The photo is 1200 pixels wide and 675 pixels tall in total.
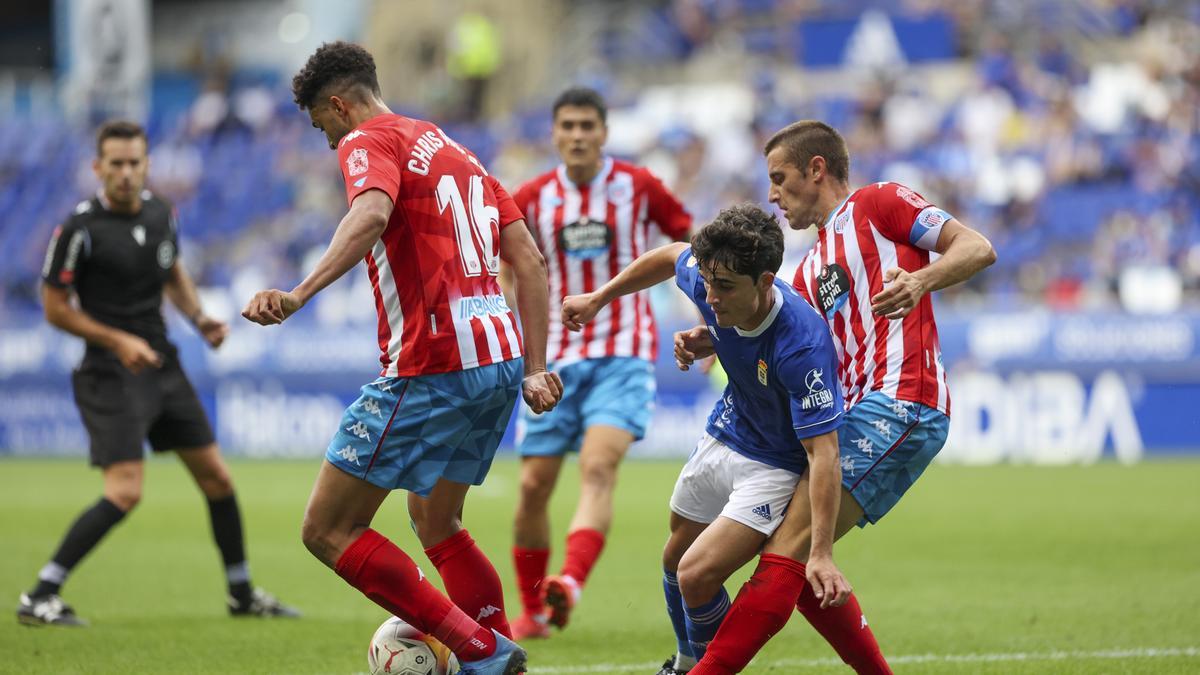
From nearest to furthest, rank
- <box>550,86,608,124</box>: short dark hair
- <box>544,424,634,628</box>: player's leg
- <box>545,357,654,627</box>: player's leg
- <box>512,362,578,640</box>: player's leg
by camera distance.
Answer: <box>544,424,634,628</box>: player's leg, <box>545,357,654,627</box>: player's leg, <box>512,362,578,640</box>: player's leg, <box>550,86,608,124</box>: short dark hair

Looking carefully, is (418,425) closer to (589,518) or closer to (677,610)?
(677,610)

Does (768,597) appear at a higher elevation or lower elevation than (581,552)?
higher

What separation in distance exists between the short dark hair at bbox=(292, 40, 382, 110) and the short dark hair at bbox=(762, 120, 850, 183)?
1.50 m

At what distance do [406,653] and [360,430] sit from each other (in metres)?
0.89

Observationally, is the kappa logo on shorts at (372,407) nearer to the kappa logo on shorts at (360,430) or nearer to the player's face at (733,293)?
the kappa logo on shorts at (360,430)


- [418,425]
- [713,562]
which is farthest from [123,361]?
[713,562]

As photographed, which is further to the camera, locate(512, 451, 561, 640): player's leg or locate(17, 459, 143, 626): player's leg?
locate(17, 459, 143, 626): player's leg

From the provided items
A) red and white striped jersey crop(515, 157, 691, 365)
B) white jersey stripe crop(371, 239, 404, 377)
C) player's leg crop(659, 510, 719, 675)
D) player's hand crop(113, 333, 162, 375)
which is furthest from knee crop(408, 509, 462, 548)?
player's hand crop(113, 333, 162, 375)

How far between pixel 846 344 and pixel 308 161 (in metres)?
22.2

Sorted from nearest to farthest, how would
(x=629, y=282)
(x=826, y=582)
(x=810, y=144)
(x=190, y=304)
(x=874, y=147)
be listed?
(x=826, y=582) < (x=810, y=144) < (x=629, y=282) < (x=190, y=304) < (x=874, y=147)

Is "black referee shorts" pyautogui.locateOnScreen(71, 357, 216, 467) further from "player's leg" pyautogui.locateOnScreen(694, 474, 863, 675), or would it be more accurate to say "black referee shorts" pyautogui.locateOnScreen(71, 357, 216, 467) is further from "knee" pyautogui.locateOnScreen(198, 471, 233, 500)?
"player's leg" pyautogui.locateOnScreen(694, 474, 863, 675)

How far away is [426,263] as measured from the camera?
538 cm

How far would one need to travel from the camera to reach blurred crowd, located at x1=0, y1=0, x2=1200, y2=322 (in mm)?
19203

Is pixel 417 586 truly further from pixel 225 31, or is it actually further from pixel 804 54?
pixel 225 31
